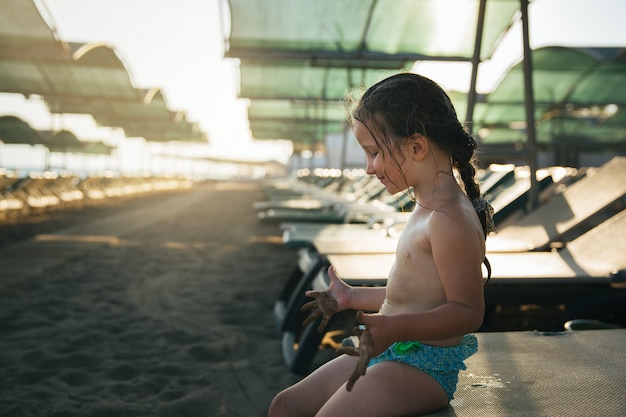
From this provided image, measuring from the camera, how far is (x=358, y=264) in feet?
10.0

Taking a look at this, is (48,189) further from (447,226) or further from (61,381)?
(447,226)

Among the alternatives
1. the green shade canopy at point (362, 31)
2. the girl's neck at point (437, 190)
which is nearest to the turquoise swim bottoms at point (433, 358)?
the girl's neck at point (437, 190)

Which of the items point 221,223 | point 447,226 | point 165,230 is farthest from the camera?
point 221,223

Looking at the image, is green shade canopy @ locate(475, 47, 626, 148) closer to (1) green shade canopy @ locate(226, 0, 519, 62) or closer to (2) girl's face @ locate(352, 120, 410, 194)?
(1) green shade canopy @ locate(226, 0, 519, 62)

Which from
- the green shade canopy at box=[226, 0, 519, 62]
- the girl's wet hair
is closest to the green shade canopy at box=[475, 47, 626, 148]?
the green shade canopy at box=[226, 0, 519, 62]

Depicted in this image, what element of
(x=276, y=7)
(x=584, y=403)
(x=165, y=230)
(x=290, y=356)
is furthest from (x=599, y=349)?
(x=165, y=230)

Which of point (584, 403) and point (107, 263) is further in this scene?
point (107, 263)

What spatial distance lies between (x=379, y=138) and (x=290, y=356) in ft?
6.39

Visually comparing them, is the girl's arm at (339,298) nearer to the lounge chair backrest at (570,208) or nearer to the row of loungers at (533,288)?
the row of loungers at (533,288)

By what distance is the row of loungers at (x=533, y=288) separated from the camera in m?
1.50

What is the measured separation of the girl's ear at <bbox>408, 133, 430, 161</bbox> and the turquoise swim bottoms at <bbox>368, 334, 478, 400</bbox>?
0.44 m

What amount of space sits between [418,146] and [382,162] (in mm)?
92

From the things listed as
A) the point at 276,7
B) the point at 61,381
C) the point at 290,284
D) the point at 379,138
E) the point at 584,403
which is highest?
the point at 276,7

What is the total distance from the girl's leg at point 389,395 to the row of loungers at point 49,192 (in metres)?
10.1
